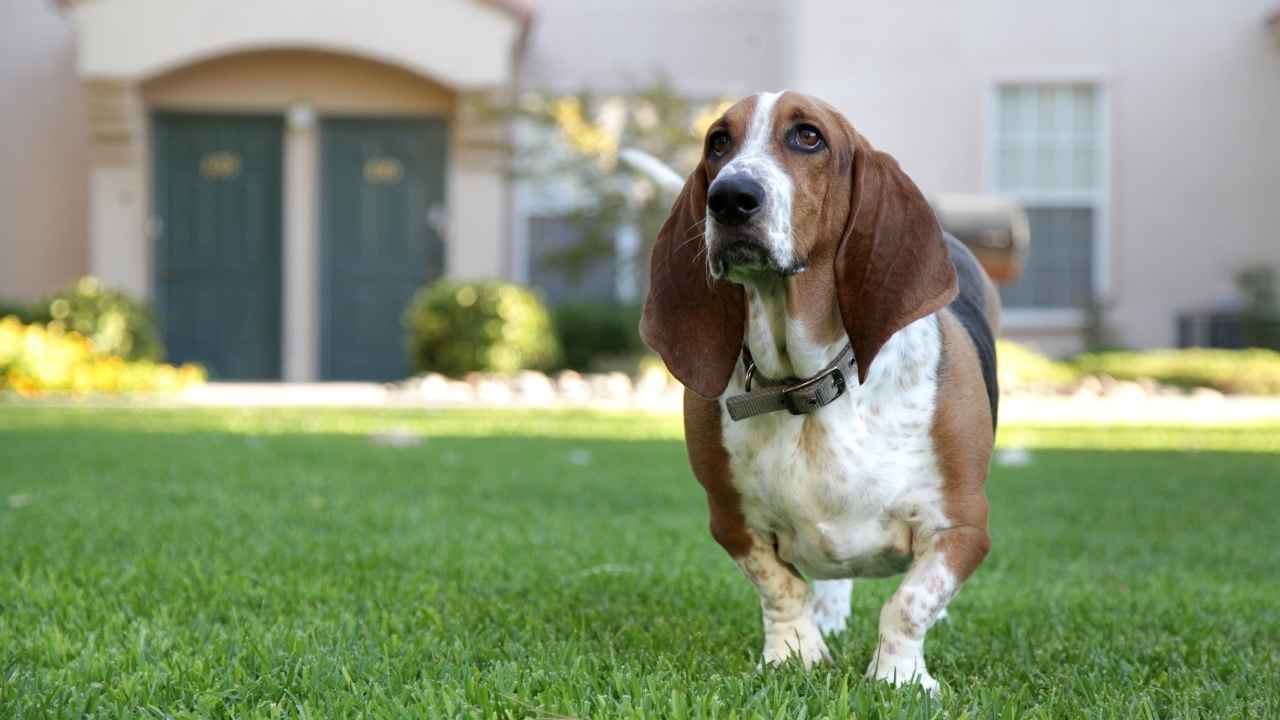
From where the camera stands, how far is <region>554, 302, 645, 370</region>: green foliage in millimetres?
14508

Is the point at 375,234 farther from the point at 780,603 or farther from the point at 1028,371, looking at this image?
the point at 780,603

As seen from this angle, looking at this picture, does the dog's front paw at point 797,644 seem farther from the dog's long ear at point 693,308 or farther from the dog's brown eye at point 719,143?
the dog's brown eye at point 719,143

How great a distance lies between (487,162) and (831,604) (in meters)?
12.0

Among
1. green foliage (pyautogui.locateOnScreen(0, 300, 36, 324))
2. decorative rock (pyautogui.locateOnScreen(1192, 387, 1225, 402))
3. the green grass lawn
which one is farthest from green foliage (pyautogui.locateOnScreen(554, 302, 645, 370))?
the green grass lawn

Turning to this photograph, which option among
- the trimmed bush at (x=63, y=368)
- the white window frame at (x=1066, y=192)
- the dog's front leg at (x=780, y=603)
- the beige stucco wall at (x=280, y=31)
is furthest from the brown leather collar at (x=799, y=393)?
the white window frame at (x=1066, y=192)

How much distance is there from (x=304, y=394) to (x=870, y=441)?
1069cm

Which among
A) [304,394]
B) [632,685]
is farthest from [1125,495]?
[304,394]

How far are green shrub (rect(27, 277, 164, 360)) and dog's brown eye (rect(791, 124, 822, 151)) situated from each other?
37.4 ft

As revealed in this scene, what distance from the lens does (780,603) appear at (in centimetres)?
294

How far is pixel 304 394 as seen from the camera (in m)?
12.9

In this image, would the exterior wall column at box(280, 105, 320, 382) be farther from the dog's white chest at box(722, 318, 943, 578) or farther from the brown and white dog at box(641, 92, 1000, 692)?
the dog's white chest at box(722, 318, 943, 578)

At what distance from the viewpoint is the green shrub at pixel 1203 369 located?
41.4 ft

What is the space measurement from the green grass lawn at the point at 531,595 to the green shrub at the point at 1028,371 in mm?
5650

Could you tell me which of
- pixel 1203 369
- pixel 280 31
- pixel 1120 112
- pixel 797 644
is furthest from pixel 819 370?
pixel 1120 112
